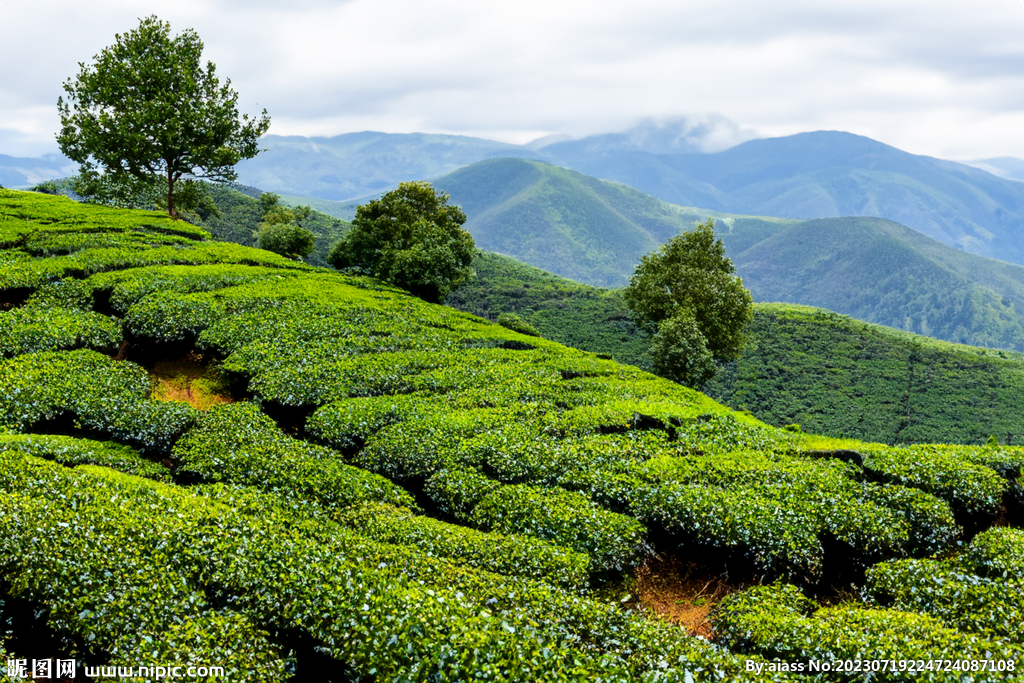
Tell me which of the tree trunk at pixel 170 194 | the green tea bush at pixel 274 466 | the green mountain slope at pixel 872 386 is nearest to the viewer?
the green tea bush at pixel 274 466

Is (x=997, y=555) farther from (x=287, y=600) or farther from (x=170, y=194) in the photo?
(x=170, y=194)

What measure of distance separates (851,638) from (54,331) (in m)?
22.7

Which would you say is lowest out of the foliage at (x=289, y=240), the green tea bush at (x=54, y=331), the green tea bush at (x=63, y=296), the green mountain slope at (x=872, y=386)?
the green mountain slope at (x=872, y=386)

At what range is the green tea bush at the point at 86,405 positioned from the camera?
14297 mm

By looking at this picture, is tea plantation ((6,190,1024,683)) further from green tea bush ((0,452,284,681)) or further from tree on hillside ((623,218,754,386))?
tree on hillside ((623,218,754,386))

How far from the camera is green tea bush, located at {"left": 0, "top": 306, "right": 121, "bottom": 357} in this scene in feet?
58.2

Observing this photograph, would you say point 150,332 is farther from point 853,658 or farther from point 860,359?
point 860,359

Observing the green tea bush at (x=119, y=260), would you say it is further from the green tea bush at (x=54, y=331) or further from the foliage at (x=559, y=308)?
the foliage at (x=559, y=308)

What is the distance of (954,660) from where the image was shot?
27.6 feet

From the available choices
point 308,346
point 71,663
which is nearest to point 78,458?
point 71,663

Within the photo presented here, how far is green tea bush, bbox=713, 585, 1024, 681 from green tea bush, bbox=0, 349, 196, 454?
44.5 ft

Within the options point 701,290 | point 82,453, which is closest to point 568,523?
point 82,453

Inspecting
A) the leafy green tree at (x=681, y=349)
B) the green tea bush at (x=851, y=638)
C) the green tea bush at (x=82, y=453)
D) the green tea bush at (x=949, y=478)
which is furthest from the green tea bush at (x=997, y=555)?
the leafy green tree at (x=681, y=349)

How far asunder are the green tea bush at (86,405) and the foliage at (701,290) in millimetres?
34013
